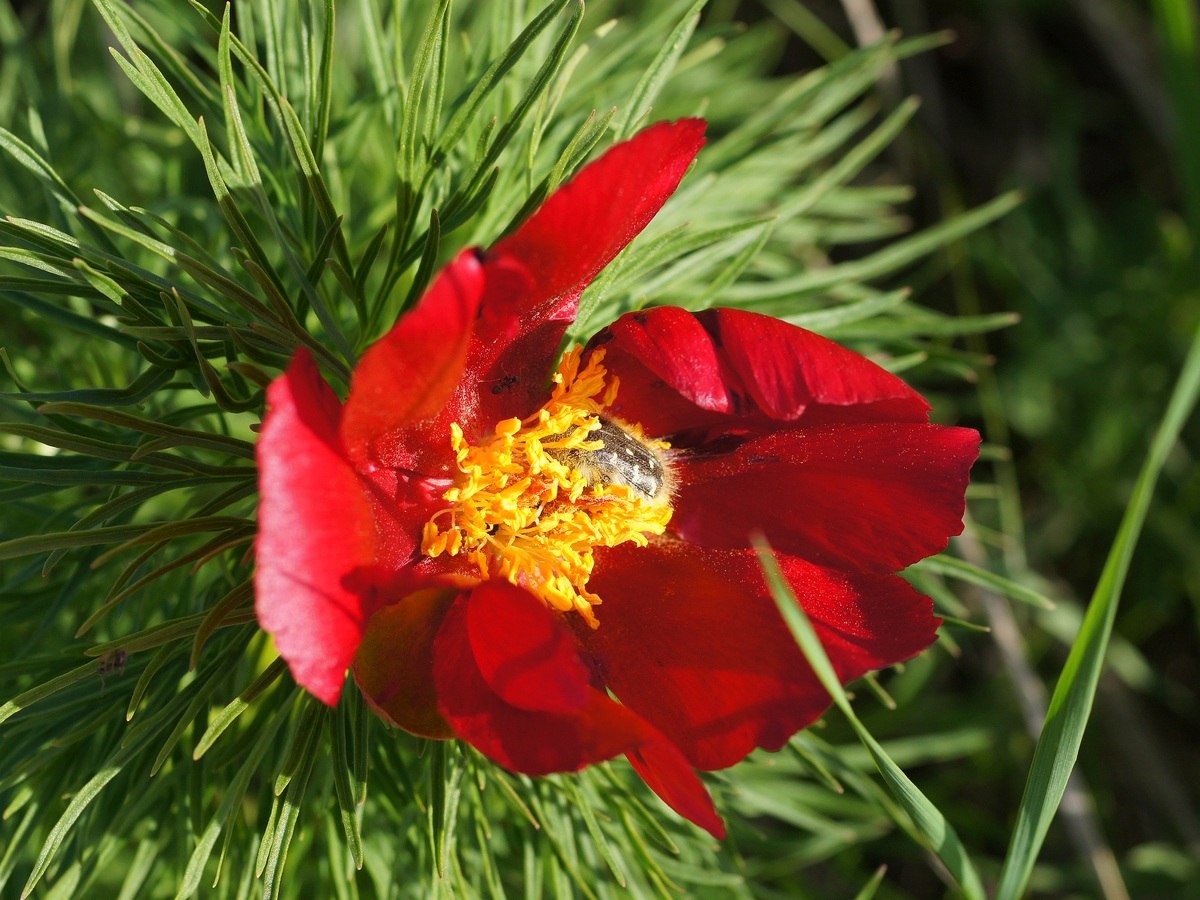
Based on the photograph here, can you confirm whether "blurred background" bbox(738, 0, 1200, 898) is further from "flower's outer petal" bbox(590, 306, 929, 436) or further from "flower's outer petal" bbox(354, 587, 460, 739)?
"flower's outer petal" bbox(354, 587, 460, 739)

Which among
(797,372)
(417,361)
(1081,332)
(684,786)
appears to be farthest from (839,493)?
(1081,332)

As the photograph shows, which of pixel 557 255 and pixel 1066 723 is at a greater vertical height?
pixel 557 255

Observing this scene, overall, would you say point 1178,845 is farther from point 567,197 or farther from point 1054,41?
point 567,197

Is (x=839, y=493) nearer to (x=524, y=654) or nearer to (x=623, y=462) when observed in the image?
(x=623, y=462)

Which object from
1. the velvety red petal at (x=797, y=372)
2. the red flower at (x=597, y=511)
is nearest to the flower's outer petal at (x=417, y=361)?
the red flower at (x=597, y=511)

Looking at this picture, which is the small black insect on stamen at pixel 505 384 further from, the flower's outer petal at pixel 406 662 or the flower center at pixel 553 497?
the flower's outer petal at pixel 406 662

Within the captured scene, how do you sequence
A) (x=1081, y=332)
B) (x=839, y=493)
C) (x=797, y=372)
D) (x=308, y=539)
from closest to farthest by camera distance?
(x=308, y=539) < (x=797, y=372) < (x=839, y=493) < (x=1081, y=332)

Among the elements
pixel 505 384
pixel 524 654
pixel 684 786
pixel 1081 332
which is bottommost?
pixel 1081 332

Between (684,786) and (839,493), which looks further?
(839,493)
